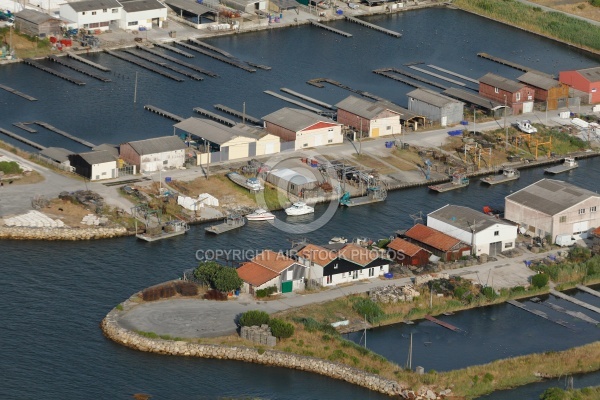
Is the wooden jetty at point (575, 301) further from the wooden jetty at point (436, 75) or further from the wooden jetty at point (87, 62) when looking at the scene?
the wooden jetty at point (87, 62)

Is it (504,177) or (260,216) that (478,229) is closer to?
(260,216)

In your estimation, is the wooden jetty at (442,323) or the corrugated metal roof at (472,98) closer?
the wooden jetty at (442,323)

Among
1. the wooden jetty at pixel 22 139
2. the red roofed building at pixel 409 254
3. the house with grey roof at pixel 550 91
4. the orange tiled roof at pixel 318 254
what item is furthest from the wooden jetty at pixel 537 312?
the house with grey roof at pixel 550 91

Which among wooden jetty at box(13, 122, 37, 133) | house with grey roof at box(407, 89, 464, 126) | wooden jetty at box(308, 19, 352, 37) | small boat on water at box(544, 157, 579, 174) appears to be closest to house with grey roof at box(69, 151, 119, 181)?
wooden jetty at box(13, 122, 37, 133)

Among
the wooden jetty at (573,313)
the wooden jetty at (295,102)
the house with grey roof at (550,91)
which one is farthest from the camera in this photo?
the house with grey roof at (550,91)

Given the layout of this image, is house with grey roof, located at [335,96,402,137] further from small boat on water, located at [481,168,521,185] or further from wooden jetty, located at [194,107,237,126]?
small boat on water, located at [481,168,521,185]
